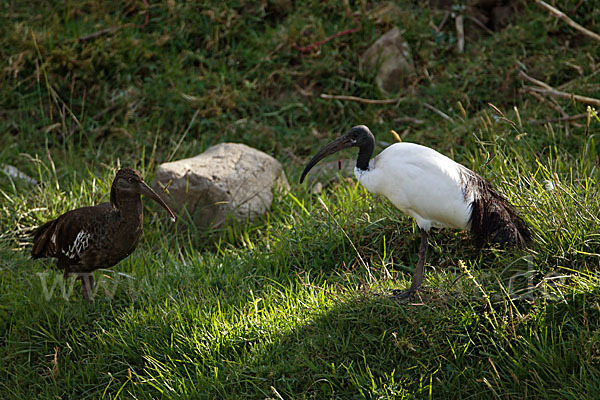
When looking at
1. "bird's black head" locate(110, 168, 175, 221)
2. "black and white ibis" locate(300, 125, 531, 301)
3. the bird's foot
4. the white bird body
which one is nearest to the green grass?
the bird's foot

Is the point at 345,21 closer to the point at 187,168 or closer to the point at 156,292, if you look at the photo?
the point at 187,168

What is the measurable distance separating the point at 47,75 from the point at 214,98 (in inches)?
70.6

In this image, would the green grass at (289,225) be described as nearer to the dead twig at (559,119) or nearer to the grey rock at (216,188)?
the dead twig at (559,119)

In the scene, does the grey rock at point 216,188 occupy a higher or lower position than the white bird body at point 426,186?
lower

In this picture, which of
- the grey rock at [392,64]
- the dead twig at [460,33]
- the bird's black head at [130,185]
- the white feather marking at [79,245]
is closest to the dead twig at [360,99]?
the grey rock at [392,64]

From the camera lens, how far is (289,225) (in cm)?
525

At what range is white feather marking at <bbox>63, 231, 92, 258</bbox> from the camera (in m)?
4.41

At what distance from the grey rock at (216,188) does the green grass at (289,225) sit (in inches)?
6.6

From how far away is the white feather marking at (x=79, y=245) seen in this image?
14.5 feet

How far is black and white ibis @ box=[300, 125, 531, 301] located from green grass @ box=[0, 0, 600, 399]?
6.6 inches

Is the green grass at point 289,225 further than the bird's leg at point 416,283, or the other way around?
the bird's leg at point 416,283

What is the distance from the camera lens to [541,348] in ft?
11.0

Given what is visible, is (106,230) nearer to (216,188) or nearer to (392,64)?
(216,188)

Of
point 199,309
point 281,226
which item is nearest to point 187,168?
point 281,226
